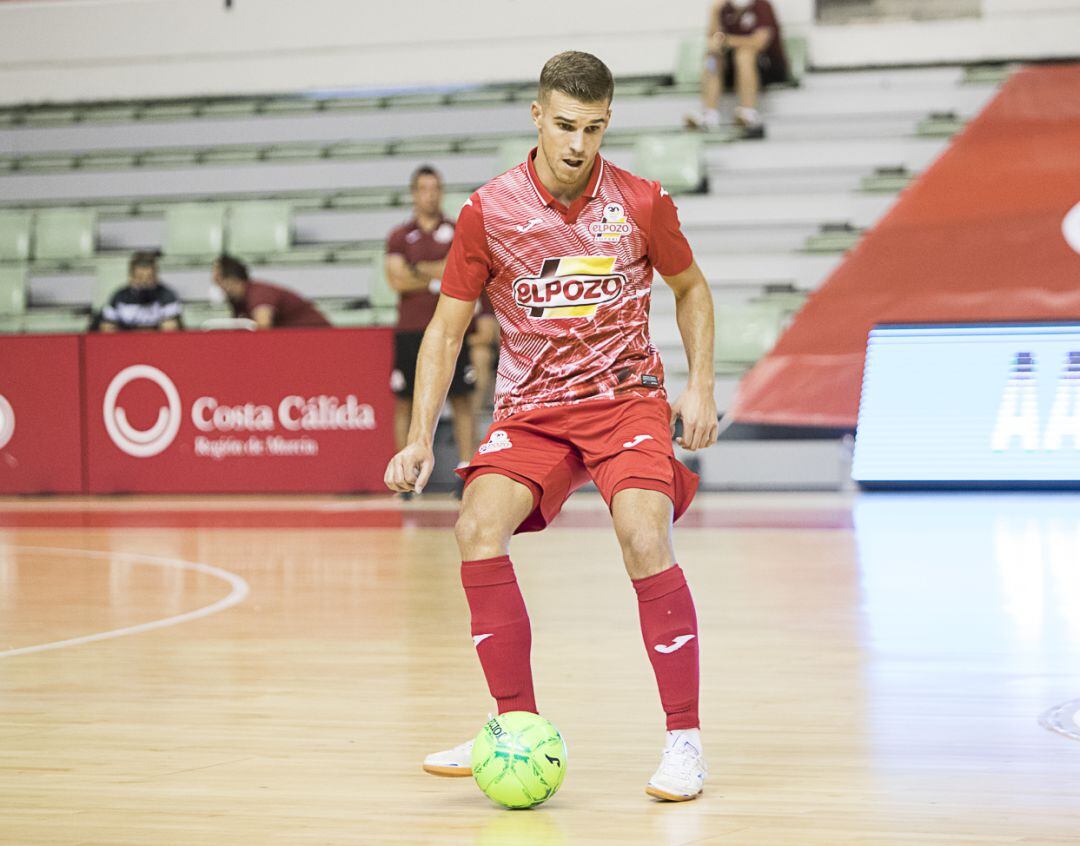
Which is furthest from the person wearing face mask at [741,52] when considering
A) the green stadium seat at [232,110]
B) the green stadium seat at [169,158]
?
the green stadium seat at [169,158]

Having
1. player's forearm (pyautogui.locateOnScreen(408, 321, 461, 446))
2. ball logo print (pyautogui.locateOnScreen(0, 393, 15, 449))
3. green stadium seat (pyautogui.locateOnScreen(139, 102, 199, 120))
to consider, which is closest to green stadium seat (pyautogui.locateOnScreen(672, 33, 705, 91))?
green stadium seat (pyautogui.locateOnScreen(139, 102, 199, 120))

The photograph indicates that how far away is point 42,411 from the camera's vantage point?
12945mm

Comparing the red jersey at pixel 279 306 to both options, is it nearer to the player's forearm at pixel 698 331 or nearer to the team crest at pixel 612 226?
the player's forearm at pixel 698 331

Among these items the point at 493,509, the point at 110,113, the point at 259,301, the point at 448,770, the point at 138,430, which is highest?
the point at 110,113

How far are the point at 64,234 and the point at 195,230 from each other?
1367mm

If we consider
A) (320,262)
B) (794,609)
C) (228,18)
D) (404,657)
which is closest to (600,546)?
(794,609)

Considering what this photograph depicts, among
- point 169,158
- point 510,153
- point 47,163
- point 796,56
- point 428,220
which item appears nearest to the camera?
point 428,220

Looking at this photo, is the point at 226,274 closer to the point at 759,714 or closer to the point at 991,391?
the point at 991,391

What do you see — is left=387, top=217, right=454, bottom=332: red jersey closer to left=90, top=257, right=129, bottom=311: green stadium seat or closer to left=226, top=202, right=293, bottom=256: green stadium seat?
left=226, top=202, right=293, bottom=256: green stadium seat

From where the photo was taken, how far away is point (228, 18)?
17.3m

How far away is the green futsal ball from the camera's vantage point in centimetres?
345

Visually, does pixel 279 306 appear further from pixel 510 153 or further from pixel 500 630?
pixel 500 630

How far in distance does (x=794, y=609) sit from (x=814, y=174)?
907cm

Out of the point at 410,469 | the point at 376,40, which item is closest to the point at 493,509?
the point at 410,469
